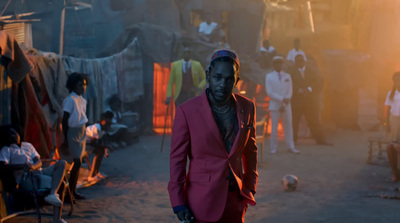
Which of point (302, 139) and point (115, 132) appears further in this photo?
point (302, 139)

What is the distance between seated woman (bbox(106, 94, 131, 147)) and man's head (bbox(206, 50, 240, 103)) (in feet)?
32.0

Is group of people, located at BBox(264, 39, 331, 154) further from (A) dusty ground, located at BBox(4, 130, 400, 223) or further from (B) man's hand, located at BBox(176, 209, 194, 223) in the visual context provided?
(B) man's hand, located at BBox(176, 209, 194, 223)

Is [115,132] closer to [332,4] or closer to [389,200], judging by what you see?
[389,200]

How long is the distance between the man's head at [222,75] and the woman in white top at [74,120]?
449cm

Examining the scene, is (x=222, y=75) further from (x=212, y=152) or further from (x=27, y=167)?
(x=27, y=167)

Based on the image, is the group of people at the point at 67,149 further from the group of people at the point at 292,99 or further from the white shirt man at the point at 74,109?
the group of people at the point at 292,99

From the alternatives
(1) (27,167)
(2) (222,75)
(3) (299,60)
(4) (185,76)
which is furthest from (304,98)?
(2) (222,75)

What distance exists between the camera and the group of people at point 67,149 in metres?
6.15

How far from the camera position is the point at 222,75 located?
3143 mm

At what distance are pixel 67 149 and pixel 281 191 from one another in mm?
3604

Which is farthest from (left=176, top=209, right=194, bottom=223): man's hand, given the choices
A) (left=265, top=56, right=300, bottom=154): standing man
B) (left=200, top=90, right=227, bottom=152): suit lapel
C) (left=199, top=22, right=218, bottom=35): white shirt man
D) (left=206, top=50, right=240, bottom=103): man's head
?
(left=199, top=22, right=218, bottom=35): white shirt man

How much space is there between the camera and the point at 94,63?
1286 centimetres

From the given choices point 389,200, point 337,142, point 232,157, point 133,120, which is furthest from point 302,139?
point 232,157

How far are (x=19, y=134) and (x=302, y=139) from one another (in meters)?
10.4
